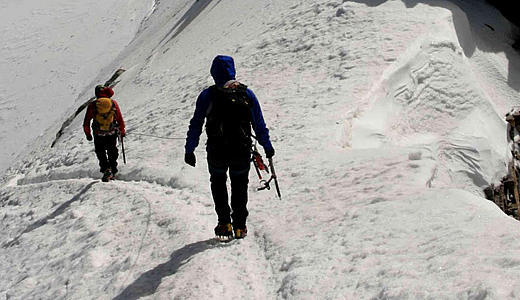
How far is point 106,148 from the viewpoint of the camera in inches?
404

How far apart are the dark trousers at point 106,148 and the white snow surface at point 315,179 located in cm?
38

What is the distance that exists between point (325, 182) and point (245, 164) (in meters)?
1.89

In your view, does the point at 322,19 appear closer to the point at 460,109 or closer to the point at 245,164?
the point at 460,109

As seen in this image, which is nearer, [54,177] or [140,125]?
[54,177]

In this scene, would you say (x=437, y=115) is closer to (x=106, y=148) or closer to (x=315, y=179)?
(x=315, y=179)

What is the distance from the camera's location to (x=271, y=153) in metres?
6.08

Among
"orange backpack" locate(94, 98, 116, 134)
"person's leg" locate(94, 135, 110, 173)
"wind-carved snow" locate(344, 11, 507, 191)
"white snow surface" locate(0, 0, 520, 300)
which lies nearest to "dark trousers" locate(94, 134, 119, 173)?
"person's leg" locate(94, 135, 110, 173)

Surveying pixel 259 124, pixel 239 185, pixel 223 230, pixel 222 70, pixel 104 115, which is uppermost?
pixel 222 70

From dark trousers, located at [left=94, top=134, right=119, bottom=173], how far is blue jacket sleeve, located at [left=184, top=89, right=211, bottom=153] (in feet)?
15.4

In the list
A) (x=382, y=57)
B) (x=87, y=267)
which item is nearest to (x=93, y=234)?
(x=87, y=267)

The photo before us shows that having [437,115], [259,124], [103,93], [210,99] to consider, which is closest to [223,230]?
[259,124]

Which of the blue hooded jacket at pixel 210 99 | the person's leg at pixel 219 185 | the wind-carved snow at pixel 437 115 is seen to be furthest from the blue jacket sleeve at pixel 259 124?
the wind-carved snow at pixel 437 115

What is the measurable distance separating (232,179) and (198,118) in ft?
2.76

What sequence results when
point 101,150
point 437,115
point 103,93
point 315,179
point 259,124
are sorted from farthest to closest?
point 437,115, point 101,150, point 103,93, point 315,179, point 259,124
